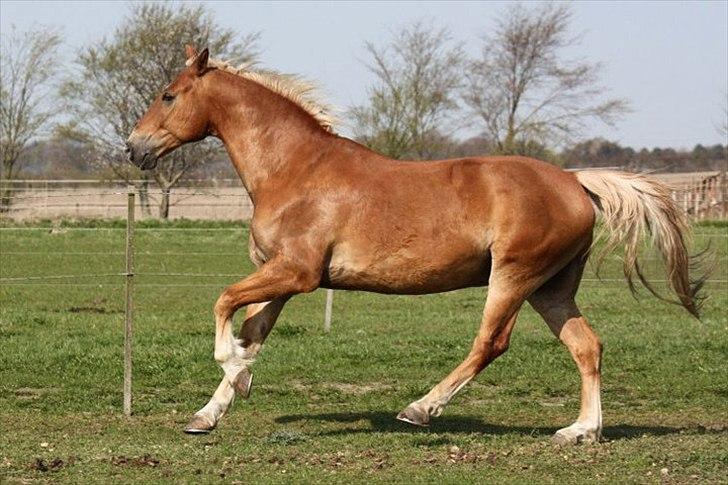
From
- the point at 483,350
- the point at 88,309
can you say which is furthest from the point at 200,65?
the point at 88,309

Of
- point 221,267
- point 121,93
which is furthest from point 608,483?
point 121,93

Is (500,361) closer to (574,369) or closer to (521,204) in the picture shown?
(574,369)

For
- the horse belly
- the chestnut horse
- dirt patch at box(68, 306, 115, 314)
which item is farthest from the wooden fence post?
dirt patch at box(68, 306, 115, 314)

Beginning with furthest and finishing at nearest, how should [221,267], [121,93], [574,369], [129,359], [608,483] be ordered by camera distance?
[121,93] < [221,267] < [574,369] < [129,359] < [608,483]

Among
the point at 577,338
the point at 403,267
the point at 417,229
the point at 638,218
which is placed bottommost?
the point at 577,338

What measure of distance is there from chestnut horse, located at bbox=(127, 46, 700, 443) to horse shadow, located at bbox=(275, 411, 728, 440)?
2.29ft

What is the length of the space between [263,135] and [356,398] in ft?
9.69

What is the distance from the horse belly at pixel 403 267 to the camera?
7.88 metres

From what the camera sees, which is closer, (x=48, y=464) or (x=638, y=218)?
(x=48, y=464)

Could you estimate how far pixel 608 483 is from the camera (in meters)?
6.43

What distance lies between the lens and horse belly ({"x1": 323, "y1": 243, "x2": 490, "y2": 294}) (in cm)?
788

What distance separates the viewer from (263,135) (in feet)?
27.5

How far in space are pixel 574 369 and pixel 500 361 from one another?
2.45 ft

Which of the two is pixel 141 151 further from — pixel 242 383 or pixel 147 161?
pixel 242 383
